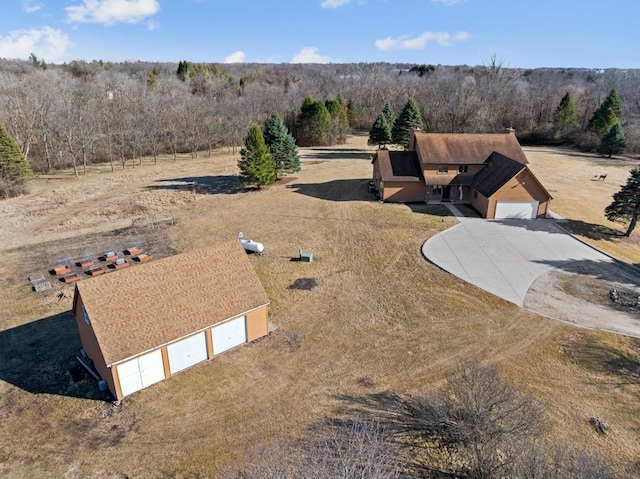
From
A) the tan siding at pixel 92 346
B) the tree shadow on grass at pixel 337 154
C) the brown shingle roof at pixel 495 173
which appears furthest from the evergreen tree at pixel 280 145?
the tan siding at pixel 92 346

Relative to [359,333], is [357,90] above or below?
above

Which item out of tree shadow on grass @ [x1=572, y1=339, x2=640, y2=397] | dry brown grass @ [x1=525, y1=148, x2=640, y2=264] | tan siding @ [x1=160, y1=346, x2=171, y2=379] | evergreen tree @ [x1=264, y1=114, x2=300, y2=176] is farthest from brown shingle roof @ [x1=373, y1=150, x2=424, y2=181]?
tan siding @ [x1=160, y1=346, x2=171, y2=379]

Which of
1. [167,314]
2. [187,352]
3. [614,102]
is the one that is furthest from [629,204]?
[614,102]

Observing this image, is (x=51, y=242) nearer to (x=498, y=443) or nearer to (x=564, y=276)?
(x=498, y=443)

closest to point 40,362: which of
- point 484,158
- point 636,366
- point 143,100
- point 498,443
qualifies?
point 498,443

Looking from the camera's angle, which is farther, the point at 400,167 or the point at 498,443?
the point at 400,167
